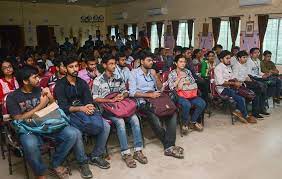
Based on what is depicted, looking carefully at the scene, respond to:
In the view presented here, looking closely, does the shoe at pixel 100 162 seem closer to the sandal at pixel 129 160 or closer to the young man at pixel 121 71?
the sandal at pixel 129 160

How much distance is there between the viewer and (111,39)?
35.1ft

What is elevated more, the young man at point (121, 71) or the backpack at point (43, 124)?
the young man at point (121, 71)

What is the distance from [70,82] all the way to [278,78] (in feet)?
13.9

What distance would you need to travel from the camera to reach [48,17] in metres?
11.9

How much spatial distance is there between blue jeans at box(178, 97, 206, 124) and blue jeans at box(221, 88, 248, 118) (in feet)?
2.06

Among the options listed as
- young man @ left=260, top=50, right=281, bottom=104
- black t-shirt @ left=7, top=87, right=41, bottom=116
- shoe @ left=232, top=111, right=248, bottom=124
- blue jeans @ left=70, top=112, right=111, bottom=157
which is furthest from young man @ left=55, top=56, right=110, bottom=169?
young man @ left=260, top=50, right=281, bottom=104

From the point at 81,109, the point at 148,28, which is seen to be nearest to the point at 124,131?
the point at 81,109

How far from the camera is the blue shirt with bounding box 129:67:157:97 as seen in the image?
11.9ft

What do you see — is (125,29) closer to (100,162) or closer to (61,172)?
(100,162)

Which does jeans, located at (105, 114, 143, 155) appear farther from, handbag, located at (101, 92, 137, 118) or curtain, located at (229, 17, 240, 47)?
curtain, located at (229, 17, 240, 47)

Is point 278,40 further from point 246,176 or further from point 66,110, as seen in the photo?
point 66,110

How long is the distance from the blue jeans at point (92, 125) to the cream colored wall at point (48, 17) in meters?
9.74

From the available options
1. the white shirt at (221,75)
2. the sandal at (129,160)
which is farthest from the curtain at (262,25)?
the sandal at (129,160)

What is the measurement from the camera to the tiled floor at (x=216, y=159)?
282 centimetres
